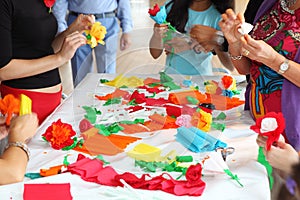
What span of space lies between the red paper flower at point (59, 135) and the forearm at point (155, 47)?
334 mm

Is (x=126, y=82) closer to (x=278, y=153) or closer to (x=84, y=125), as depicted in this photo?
(x=84, y=125)

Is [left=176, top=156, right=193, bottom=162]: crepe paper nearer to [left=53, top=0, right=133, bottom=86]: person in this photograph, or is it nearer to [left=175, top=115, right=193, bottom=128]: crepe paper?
[left=175, top=115, right=193, bottom=128]: crepe paper

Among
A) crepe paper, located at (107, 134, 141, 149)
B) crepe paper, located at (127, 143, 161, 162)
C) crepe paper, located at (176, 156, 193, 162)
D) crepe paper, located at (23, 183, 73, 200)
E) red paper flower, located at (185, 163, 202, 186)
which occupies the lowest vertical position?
crepe paper, located at (107, 134, 141, 149)

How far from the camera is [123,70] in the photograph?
1.51 meters

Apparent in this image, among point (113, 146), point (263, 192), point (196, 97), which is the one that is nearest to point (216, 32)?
point (196, 97)

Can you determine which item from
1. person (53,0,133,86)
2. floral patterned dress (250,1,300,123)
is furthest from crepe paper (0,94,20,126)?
person (53,0,133,86)

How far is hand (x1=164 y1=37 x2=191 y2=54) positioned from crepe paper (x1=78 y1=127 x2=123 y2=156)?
34 centimetres

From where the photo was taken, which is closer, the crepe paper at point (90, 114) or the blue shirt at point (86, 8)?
the crepe paper at point (90, 114)

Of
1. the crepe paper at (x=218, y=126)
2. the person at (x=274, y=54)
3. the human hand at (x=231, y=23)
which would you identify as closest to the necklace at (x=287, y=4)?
the person at (x=274, y=54)

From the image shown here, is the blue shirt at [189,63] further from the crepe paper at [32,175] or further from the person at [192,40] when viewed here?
the crepe paper at [32,175]

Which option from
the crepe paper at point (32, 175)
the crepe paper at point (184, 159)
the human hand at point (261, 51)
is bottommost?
the crepe paper at point (32, 175)

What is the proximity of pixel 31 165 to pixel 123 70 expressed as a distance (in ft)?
1.73

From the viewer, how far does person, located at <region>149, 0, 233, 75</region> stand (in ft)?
4.45

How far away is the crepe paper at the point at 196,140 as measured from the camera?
1174 millimetres
